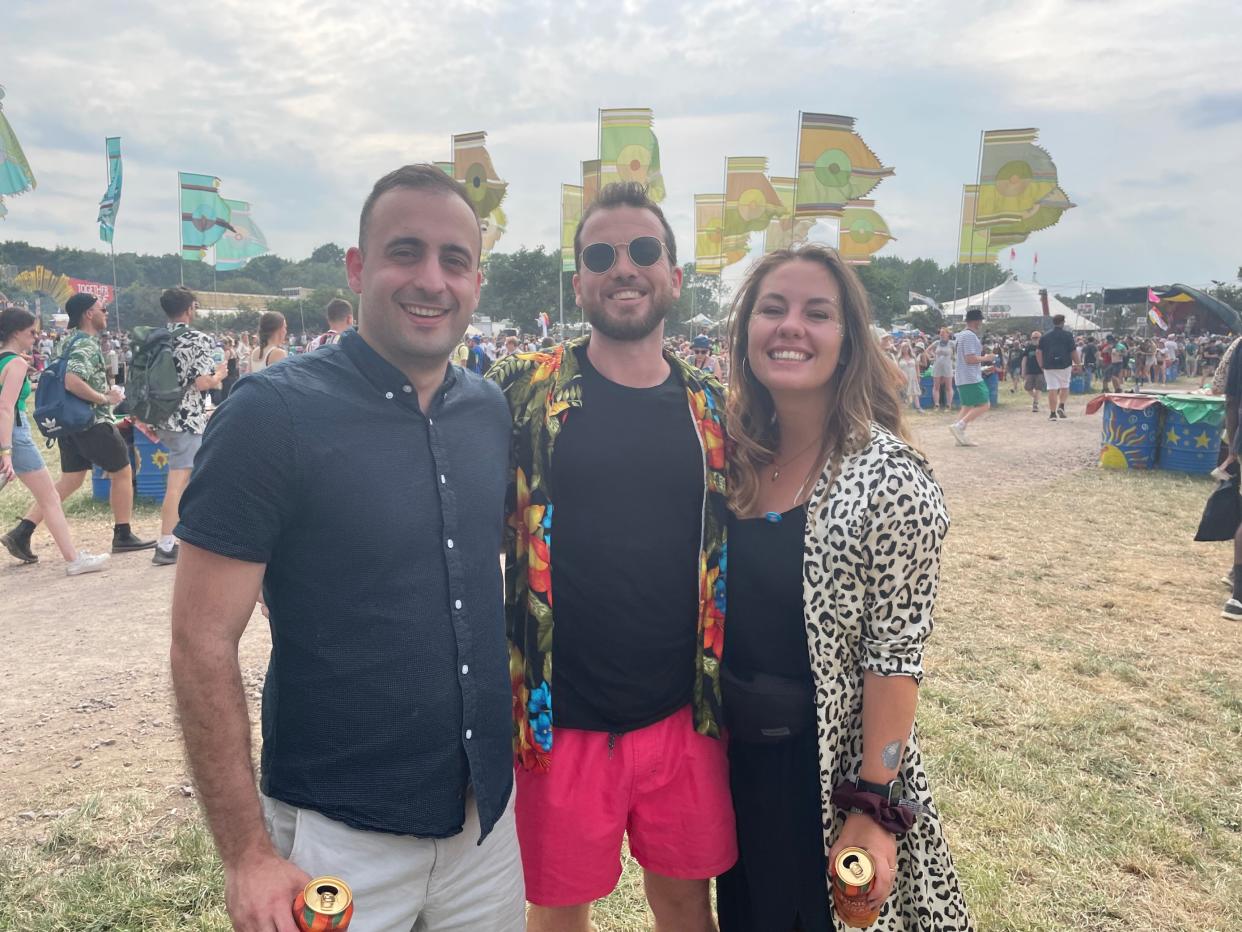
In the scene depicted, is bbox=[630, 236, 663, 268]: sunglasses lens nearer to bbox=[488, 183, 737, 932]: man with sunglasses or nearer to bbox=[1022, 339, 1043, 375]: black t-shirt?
bbox=[488, 183, 737, 932]: man with sunglasses

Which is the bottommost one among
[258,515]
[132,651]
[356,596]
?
[132,651]

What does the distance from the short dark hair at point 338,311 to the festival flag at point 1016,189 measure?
10.6 m

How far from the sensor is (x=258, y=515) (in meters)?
1.42

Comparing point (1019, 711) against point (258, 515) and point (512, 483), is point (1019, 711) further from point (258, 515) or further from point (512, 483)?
point (258, 515)

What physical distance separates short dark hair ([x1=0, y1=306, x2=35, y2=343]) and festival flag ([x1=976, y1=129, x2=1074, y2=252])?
1328 cm

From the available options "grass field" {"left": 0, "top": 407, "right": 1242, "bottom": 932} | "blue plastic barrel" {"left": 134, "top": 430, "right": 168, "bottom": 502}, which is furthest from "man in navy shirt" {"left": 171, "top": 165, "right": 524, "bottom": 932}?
"blue plastic barrel" {"left": 134, "top": 430, "right": 168, "bottom": 502}

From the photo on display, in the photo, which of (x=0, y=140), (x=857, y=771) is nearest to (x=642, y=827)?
(x=857, y=771)

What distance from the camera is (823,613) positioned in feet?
5.98

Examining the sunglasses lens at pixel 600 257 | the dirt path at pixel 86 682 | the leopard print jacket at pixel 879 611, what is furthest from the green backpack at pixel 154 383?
the leopard print jacket at pixel 879 611

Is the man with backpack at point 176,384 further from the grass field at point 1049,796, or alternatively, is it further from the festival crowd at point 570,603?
the festival crowd at point 570,603

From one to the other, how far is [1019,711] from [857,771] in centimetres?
251

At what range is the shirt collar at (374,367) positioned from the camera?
5.43ft

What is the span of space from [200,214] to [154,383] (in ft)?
30.7

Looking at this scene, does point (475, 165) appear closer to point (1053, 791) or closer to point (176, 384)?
point (176, 384)
